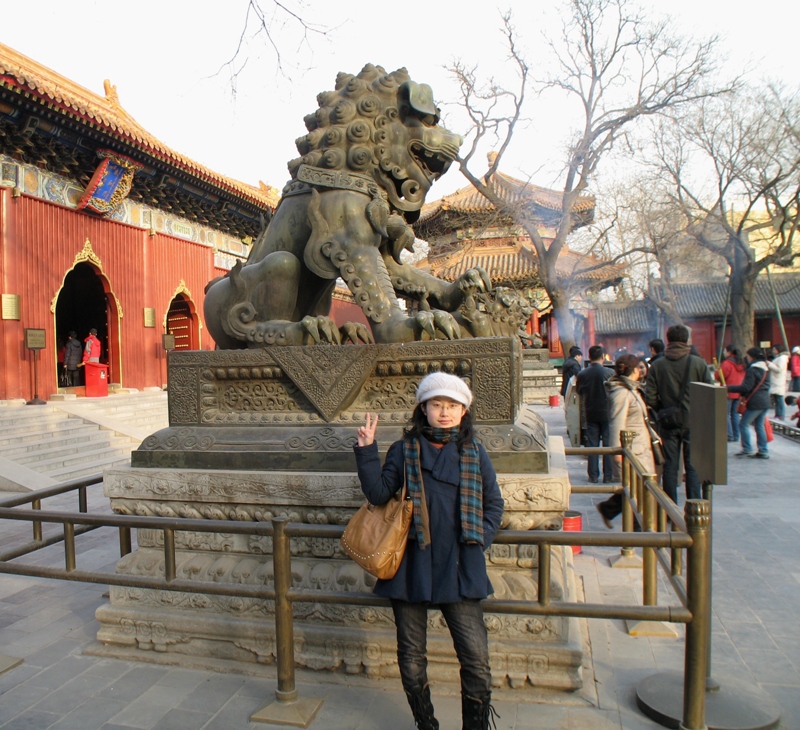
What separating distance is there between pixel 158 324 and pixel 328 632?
1423cm

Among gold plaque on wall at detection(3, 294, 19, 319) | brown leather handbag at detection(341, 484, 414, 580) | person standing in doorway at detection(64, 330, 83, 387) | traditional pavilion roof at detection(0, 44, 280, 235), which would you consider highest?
traditional pavilion roof at detection(0, 44, 280, 235)

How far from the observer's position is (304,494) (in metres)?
2.98

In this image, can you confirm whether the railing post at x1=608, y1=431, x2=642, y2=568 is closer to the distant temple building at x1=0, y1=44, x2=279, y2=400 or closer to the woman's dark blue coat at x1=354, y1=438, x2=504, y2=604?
the woman's dark blue coat at x1=354, y1=438, x2=504, y2=604

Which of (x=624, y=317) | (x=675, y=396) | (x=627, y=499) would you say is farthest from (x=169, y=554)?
(x=624, y=317)

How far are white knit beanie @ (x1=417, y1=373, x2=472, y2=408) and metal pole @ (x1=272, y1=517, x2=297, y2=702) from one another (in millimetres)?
746

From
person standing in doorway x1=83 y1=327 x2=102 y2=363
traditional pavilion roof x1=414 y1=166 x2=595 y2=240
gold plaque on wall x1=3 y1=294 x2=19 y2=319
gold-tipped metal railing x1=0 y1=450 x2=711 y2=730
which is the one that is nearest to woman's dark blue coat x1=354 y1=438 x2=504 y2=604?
gold-tipped metal railing x1=0 y1=450 x2=711 y2=730

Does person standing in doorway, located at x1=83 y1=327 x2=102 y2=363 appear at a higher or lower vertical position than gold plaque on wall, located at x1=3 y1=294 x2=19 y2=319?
lower

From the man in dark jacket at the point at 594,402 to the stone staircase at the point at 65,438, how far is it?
226 inches

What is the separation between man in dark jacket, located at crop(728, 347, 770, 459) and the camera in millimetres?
8430

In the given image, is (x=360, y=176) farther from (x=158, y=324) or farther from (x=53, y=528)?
(x=158, y=324)

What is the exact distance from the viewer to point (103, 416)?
1169 centimetres

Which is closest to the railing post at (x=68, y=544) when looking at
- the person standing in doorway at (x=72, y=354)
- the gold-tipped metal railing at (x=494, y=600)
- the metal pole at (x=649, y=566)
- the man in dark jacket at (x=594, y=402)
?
the gold-tipped metal railing at (x=494, y=600)

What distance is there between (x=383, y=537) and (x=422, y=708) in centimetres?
65

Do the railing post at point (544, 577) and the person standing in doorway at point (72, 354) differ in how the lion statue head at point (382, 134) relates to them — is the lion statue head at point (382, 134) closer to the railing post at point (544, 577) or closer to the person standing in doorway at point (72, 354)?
the railing post at point (544, 577)
